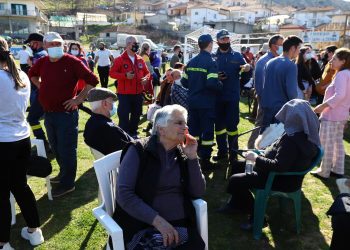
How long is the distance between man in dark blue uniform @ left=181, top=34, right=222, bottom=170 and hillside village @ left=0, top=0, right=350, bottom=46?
40.2 meters

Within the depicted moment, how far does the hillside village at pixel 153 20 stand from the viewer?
59688mm

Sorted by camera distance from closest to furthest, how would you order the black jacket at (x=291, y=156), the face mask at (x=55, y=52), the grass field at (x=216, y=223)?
the black jacket at (x=291, y=156), the grass field at (x=216, y=223), the face mask at (x=55, y=52)

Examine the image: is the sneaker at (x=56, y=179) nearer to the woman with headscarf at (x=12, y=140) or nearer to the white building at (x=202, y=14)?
the woman with headscarf at (x=12, y=140)

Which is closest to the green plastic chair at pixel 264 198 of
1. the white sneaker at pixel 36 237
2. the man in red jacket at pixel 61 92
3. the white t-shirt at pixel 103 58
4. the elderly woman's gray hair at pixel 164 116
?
the elderly woman's gray hair at pixel 164 116

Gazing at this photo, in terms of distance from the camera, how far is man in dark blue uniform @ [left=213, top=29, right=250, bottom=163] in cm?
500

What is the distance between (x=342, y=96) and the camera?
4461 millimetres

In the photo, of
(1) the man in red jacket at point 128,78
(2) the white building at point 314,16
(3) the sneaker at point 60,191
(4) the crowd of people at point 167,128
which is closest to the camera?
(4) the crowd of people at point 167,128

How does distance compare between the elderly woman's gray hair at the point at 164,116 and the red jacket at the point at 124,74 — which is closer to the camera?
the elderly woman's gray hair at the point at 164,116

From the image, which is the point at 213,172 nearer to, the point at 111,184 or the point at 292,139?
the point at 292,139

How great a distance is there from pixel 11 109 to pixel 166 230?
5.31 ft

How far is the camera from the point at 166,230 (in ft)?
7.51

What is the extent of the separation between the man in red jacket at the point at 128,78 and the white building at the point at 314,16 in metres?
86.0

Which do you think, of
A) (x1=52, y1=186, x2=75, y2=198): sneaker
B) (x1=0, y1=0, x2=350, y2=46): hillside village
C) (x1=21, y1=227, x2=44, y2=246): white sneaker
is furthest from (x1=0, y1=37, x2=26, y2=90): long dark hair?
(x1=0, y1=0, x2=350, y2=46): hillside village

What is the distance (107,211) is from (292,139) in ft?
5.82
